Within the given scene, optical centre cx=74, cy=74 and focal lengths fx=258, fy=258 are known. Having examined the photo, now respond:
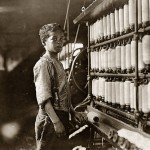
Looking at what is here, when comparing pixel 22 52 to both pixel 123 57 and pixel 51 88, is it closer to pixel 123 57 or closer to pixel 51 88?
pixel 51 88

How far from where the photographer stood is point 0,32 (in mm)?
6363

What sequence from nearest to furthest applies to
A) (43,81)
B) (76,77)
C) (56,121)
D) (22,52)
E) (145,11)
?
(145,11) → (56,121) → (43,81) → (76,77) → (22,52)

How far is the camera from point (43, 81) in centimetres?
283

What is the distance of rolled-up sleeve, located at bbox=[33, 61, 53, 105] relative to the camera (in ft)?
9.16

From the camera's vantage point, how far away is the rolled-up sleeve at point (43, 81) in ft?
9.16

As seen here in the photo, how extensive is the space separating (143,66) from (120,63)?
0.60 meters

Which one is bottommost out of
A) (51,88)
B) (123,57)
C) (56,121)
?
(56,121)

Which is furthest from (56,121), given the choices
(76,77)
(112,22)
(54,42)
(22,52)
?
(22,52)

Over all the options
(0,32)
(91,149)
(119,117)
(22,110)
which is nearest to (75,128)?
(119,117)

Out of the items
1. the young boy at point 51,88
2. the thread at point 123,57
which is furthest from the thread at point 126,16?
Result: the young boy at point 51,88

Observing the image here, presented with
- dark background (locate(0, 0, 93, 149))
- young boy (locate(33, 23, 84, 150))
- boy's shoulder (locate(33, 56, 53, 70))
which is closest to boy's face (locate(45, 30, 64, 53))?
young boy (locate(33, 23, 84, 150))

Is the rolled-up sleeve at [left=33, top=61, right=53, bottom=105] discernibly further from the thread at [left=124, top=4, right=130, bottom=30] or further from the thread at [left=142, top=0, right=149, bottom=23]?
the thread at [left=142, top=0, right=149, bottom=23]

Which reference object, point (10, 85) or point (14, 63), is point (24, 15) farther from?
point (10, 85)

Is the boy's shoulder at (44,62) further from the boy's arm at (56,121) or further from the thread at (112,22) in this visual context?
the thread at (112,22)
